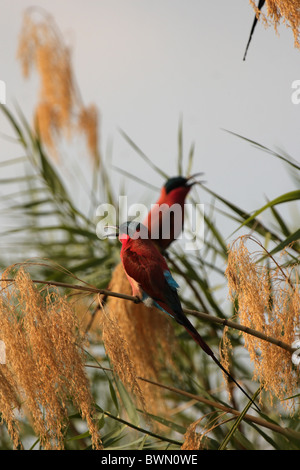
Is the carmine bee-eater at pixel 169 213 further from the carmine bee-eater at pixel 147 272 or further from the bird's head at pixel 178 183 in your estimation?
the carmine bee-eater at pixel 147 272

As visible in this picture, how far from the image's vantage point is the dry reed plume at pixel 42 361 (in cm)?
116

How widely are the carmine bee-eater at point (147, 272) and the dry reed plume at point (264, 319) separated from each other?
203 mm

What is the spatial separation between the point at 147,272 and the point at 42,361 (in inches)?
16.7

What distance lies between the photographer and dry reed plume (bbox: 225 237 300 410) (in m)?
1.20

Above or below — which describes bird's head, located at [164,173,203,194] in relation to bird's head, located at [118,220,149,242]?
above

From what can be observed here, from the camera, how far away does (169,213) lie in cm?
267

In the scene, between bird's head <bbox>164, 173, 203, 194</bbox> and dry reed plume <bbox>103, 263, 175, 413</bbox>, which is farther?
bird's head <bbox>164, 173, 203, 194</bbox>

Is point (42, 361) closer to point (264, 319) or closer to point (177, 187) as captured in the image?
point (264, 319)

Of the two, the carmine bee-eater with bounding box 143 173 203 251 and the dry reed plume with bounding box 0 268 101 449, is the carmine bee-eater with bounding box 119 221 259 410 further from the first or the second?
the carmine bee-eater with bounding box 143 173 203 251

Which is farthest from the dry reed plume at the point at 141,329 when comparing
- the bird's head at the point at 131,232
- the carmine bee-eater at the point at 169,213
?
the carmine bee-eater at the point at 169,213

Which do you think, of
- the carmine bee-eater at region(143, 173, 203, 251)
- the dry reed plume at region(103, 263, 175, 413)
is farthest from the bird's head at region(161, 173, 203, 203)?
the dry reed plume at region(103, 263, 175, 413)

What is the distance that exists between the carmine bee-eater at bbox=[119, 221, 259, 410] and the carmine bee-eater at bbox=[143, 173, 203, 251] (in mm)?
853

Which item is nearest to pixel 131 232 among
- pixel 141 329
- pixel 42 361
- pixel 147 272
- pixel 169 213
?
pixel 147 272
